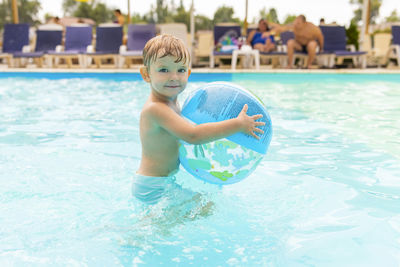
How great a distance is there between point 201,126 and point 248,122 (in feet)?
0.73

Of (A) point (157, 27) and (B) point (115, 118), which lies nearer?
(B) point (115, 118)

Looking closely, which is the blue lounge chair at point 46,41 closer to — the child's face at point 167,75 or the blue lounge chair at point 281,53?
the blue lounge chair at point 281,53

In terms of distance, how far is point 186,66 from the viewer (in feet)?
6.37

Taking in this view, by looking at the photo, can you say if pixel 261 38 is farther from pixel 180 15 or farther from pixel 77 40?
pixel 180 15

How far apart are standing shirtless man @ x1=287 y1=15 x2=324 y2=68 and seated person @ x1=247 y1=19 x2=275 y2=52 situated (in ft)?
2.34

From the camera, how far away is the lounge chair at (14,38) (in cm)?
1207

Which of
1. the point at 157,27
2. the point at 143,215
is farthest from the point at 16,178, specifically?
the point at 157,27

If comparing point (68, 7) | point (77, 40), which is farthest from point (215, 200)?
point (68, 7)

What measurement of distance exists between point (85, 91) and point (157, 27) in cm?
603

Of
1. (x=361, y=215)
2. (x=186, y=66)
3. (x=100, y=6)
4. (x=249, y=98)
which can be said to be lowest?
(x=361, y=215)

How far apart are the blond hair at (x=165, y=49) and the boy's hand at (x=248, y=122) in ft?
1.23

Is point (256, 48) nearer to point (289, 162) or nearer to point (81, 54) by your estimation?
point (81, 54)

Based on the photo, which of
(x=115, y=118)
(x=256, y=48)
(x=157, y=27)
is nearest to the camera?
(x=115, y=118)

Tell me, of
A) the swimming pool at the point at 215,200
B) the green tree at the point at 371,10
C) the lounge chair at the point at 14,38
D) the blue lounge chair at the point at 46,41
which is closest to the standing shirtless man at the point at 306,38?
the swimming pool at the point at 215,200
